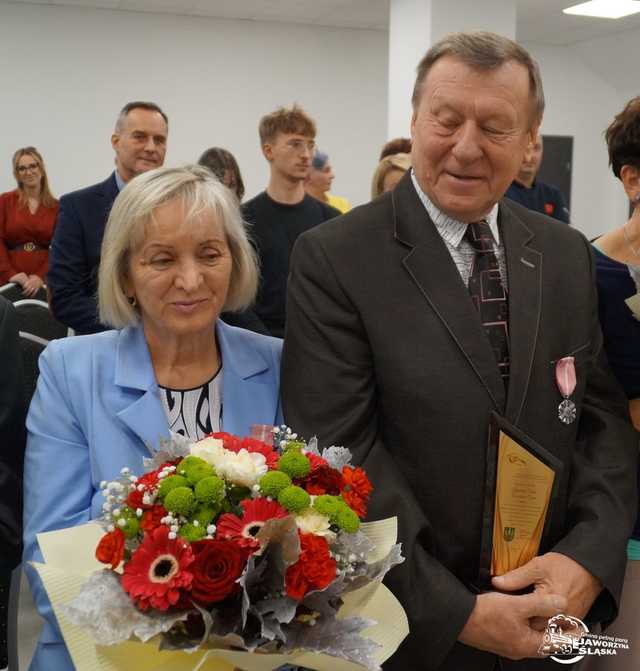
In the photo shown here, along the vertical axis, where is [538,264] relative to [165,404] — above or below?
above

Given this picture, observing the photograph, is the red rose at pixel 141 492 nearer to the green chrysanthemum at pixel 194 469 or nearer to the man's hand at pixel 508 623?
the green chrysanthemum at pixel 194 469

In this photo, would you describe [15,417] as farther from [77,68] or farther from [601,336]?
[77,68]

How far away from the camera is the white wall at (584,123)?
12383mm

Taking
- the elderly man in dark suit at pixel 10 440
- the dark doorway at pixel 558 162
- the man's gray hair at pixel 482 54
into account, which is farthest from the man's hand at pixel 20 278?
the dark doorway at pixel 558 162

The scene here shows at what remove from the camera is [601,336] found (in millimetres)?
1882

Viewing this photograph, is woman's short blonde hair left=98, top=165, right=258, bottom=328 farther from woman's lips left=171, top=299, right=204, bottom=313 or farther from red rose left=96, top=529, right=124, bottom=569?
red rose left=96, top=529, right=124, bottom=569

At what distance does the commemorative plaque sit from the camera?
163 cm

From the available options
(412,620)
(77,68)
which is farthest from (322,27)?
(412,620)

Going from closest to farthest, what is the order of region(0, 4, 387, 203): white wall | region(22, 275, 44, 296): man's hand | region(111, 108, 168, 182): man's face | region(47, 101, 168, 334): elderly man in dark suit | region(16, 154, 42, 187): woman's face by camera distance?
region(47, 101, 168, 334): elderly man in dark suit
region(111, 108, 168, 182): man's face
region(22, 275, 44, 296): man's hand
region(16, 154, 42, 187): woman's face
region(0, 4, 387, 203): white wall

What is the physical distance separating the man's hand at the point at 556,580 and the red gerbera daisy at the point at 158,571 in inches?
29.3

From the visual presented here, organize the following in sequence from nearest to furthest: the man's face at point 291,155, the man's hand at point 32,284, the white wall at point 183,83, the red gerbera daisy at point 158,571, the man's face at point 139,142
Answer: the red gerbera daisy at point 158,571
the man's face at point 139,142
the man's face at point 291,155
the man's hand at point 32,284
the white wall at point 183,83

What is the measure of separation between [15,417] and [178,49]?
30.7 ft

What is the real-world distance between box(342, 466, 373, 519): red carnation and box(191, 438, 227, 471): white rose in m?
0.19
